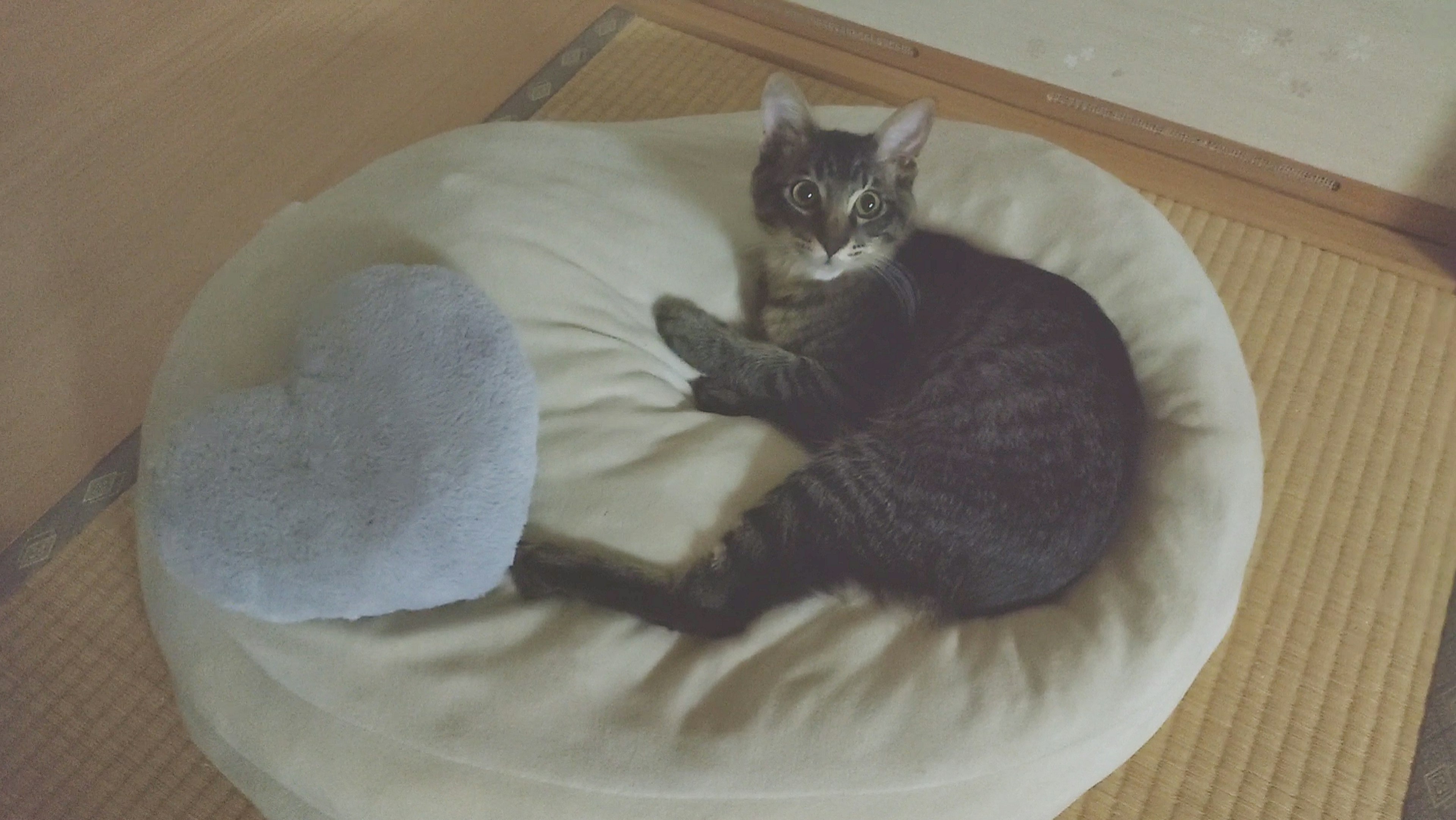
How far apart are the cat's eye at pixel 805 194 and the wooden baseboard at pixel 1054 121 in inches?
31.0

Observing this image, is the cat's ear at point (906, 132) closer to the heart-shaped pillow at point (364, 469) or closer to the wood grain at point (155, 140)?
the heart-shaped pillow at point (364, 469)

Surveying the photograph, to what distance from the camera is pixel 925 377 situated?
1153 mm

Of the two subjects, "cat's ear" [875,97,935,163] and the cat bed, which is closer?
the cat bed

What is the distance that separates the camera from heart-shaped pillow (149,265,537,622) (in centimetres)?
84

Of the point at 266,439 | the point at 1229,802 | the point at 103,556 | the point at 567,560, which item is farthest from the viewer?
the point at 103,556

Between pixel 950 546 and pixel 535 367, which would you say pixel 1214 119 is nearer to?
pixel 950 546

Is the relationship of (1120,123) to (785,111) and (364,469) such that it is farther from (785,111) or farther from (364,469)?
(364,469)

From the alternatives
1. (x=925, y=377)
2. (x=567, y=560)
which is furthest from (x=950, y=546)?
(x=567, y=560)

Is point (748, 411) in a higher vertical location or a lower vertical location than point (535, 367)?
lower

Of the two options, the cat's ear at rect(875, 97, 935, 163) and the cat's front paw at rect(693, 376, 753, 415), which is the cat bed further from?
the cat's ear at rect(875, 97, 935, 163)

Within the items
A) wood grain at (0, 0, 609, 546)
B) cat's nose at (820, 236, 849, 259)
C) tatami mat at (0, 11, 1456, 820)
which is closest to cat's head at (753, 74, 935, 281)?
cat's nose at (820, 236, 849, 259)

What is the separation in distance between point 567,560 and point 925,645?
15.2 inches

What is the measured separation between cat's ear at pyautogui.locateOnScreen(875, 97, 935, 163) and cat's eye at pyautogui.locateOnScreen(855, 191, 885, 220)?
6 centimetres

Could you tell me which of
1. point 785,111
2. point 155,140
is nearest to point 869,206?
point 785,111
